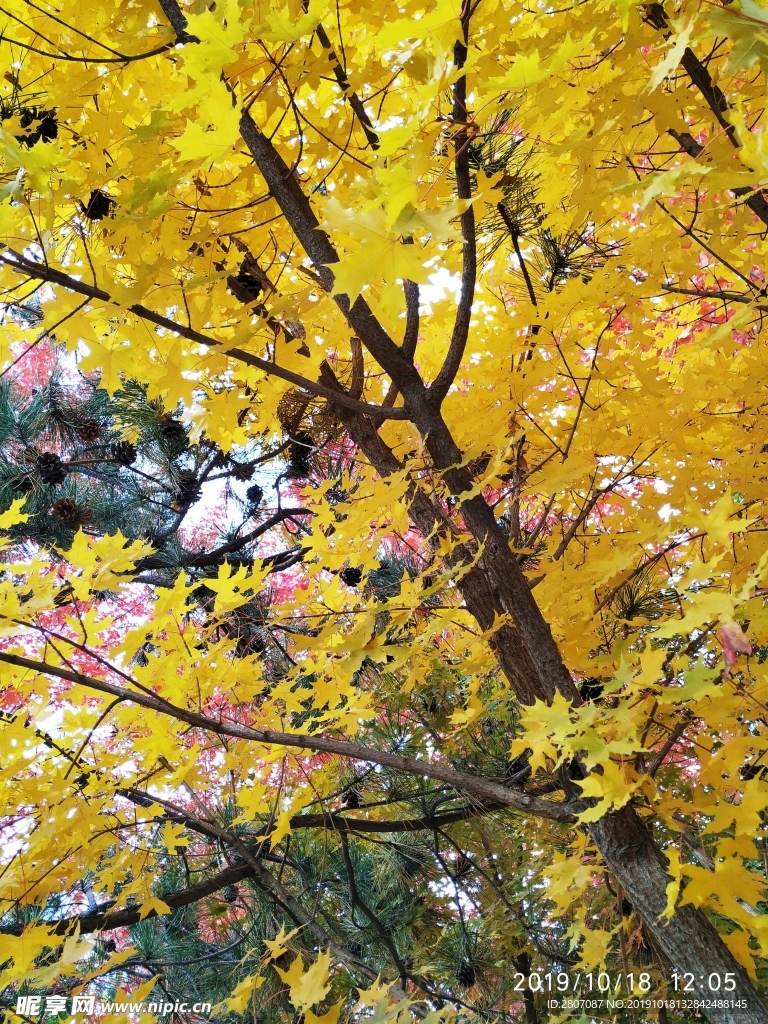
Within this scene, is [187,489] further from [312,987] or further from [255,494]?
[312,987]

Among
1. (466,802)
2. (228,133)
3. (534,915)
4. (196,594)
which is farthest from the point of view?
(196,594)

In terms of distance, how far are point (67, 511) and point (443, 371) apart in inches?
83.6

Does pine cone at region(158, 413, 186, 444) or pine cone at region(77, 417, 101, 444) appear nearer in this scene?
pine cone at region(158, 413, 186, 444)

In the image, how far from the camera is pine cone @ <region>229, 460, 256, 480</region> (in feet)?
9.45

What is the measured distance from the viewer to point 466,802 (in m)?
1.95

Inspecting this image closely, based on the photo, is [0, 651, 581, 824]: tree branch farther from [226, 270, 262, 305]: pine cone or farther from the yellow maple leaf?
[226, 270, 262, 305]: pine cone

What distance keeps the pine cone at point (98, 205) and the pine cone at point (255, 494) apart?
5.30 feet

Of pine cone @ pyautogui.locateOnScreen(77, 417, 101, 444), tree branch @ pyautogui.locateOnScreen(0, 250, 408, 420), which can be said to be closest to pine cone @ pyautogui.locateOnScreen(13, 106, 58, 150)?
tree branch @ pyautogui.locateOnScreen(0, 250, 408, 420)

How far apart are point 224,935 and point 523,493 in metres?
3.68

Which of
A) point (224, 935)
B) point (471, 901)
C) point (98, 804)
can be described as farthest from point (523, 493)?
point (224, 935)

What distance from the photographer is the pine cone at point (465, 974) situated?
269 centimetres

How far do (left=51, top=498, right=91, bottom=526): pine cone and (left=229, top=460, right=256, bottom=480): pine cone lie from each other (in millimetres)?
653

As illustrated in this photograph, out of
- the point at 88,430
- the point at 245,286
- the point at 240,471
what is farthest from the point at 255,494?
the point at 245,286

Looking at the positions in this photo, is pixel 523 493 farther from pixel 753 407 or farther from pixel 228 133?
pixel 228 133
